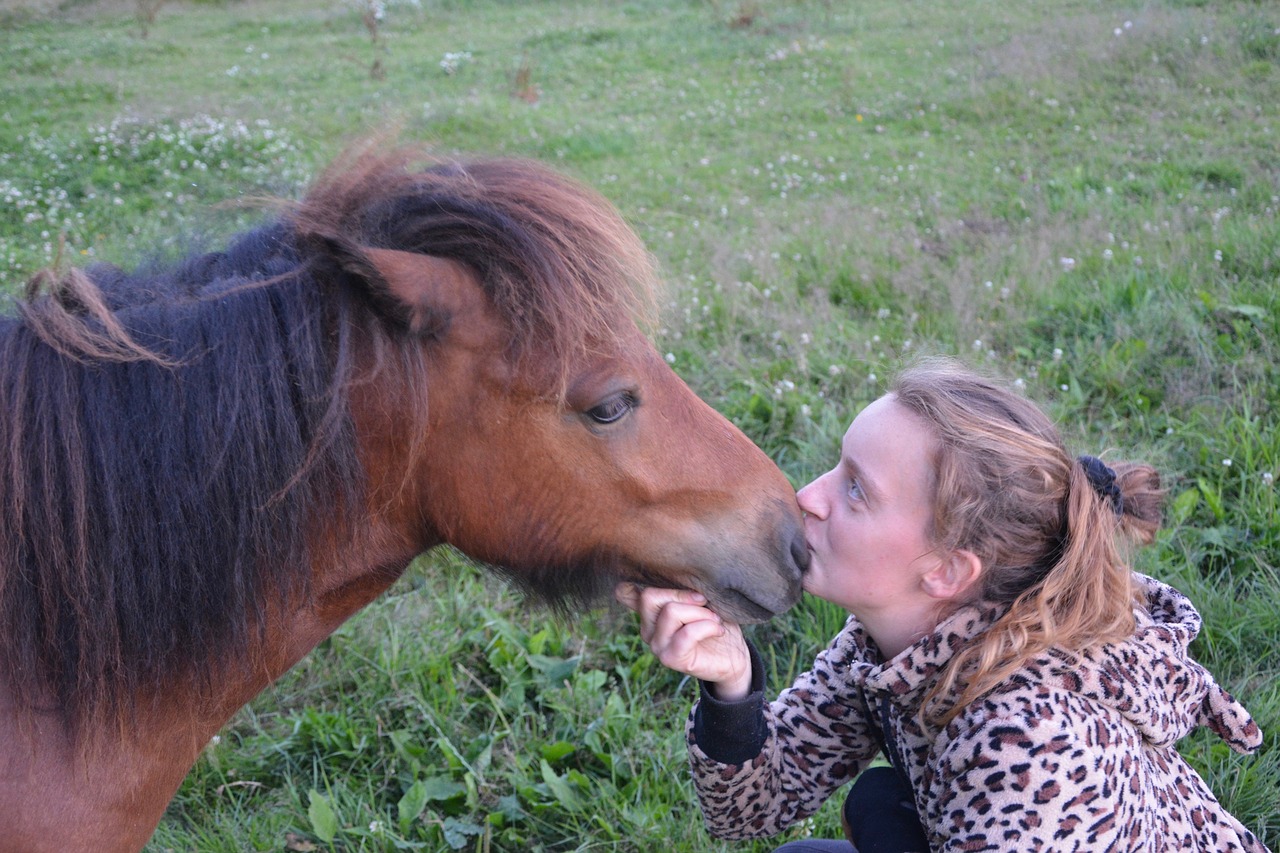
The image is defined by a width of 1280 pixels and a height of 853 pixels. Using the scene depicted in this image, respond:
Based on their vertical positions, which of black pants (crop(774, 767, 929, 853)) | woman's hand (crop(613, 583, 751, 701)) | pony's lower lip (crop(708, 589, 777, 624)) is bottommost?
black pants (crop(774, 767, 929, 853))

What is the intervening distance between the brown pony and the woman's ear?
265mm

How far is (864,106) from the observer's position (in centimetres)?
940

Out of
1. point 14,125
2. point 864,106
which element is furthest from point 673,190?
point 14,125

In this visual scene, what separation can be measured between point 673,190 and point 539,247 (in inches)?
250

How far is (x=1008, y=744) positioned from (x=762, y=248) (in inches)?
187

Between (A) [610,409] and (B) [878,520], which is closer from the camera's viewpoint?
(A) [610,409]

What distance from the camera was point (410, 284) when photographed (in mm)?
1646

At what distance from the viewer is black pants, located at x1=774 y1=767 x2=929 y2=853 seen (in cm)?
190

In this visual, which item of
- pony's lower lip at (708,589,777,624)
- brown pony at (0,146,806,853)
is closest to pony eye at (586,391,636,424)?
brown pony at (0,146,806,853)

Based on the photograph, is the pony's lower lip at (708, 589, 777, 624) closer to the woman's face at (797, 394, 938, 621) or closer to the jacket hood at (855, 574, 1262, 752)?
the woman's face at (797, 394, 938, 621)

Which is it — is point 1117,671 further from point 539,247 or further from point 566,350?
point 539,247

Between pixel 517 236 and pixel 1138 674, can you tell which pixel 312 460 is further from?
pixel 1138 674

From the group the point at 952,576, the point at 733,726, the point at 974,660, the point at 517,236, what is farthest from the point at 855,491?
the point at 517,236

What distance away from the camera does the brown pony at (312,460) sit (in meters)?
1.61
